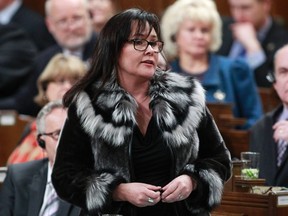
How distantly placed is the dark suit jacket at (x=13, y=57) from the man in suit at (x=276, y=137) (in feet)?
7.89

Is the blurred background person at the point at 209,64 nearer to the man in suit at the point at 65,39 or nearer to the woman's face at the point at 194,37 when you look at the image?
the woman's face at the point at 194,37

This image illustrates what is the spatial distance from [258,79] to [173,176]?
3.77 m

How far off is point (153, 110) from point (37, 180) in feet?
3.83

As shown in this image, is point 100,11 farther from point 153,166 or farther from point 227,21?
point 153,166

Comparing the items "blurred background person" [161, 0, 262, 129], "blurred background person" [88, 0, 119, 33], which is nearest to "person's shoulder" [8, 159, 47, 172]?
"blurred background person" [161, 0, 262, 129]

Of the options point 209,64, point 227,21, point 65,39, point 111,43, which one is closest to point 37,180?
point 111,43

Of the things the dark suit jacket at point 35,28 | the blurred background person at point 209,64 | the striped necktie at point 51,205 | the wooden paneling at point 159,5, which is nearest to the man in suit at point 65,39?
the dark suit jacket at point 35,28

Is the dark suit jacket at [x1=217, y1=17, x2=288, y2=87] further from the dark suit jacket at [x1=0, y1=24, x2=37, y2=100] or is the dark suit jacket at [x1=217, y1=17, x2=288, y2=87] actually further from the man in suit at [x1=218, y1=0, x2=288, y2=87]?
the dark suit jacket at [x1=0, y1=24, x2=37, y2=100]

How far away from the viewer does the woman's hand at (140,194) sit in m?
3.41

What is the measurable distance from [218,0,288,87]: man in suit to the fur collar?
3.59m

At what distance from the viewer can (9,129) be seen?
245 inches

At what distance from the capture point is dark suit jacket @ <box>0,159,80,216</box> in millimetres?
4523

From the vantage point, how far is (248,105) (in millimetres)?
6238

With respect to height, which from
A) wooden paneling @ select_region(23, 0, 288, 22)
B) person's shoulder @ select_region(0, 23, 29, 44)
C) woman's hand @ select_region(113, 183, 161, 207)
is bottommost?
woman's hand @ select_region(113, 183, 161, 207)
